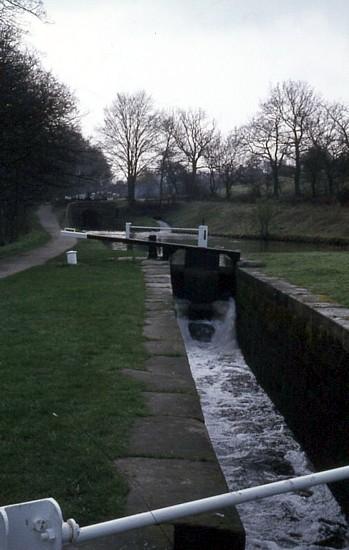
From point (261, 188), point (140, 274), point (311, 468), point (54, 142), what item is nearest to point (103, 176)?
point (261, 188)

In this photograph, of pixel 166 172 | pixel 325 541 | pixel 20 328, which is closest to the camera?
pixel 325 541

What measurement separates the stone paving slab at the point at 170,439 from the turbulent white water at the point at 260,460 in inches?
33.6

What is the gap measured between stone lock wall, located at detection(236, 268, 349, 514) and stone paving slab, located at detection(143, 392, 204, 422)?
5.54 feet

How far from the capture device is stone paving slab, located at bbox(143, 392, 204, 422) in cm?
463

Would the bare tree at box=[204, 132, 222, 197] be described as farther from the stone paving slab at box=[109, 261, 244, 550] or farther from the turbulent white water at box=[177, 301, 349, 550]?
the stone paving slab at box=[109, 261, 244, 550]

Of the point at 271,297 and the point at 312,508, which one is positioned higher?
the point at 271,297

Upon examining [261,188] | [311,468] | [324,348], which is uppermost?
[261,188]

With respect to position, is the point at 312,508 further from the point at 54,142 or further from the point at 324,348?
the point at 54,142

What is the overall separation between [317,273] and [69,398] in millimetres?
7847

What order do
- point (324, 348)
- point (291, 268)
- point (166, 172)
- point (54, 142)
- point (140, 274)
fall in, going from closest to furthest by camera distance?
point (324, 348) < point (291, 268) < point (140, 274) < point (54, 142) < point (166, 172)

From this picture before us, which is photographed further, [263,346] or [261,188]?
[261,188]

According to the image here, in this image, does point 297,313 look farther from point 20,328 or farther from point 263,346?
point 20,328

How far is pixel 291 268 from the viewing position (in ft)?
43.9

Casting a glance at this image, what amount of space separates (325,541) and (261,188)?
5477cm
